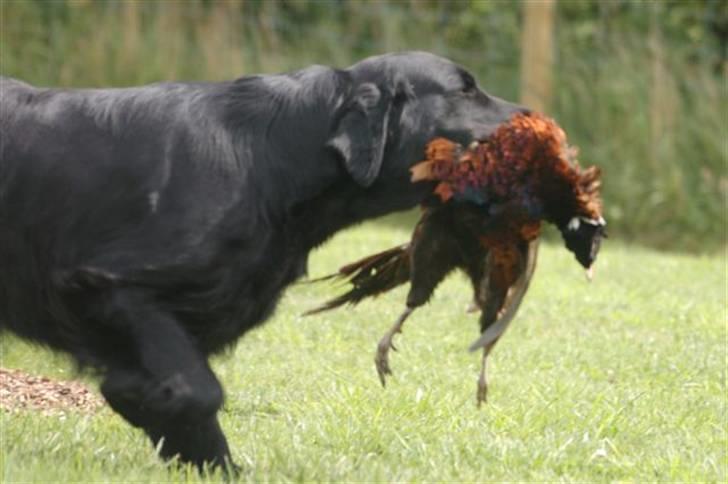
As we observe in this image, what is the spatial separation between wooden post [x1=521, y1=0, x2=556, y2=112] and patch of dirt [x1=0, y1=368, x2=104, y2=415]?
20.7 ft

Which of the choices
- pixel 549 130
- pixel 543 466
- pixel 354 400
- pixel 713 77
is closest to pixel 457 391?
pixel 354 400

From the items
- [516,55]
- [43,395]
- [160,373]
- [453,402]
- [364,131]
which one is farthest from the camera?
[516,55]

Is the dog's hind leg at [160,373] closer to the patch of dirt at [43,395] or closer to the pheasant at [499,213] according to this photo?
the pheasant at [499,213]

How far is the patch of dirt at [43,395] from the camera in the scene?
541cm

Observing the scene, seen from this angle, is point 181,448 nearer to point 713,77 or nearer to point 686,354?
point 686,354

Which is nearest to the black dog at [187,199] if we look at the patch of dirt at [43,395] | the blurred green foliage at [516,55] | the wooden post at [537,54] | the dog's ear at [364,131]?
the dog's ear at [364,131]

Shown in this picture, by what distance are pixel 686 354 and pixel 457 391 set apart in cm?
130

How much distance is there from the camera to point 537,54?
1160cm

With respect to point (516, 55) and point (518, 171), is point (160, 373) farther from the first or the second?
point (516, 55)

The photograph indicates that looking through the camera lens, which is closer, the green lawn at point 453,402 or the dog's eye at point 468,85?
the green lawn at point 453,402

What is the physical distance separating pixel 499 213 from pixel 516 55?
25.6 feet

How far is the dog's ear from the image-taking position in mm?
4434

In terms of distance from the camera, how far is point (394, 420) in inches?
200

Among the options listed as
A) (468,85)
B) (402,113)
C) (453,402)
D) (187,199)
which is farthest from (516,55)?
(187,199)
